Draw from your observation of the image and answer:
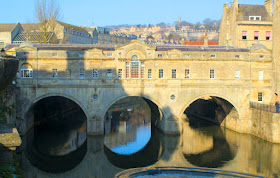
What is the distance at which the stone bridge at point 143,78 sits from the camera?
36.1 metres

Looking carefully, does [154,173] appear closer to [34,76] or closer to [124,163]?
[124,163]

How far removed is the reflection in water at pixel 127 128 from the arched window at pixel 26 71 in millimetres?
11688

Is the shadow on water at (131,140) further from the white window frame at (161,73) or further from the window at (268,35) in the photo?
the window at (268,35)

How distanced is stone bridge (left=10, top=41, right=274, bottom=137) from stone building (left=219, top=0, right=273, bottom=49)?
8.86 metres

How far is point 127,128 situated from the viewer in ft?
151

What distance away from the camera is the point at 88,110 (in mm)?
36562

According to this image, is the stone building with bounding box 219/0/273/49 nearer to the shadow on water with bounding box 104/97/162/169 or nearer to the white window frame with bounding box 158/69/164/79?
the white window frame with bounding box 158/69/164/79

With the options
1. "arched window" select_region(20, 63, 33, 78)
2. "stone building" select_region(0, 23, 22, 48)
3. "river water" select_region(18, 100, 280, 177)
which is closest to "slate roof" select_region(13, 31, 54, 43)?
"stone building" select_region(0, 23, 22, 48)

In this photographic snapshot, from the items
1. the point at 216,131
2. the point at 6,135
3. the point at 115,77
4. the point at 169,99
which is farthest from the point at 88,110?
the point at 6,135

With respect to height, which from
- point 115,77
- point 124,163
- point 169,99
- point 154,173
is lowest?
point 124,163

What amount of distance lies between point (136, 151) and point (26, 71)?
1574cm

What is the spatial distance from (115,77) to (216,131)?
15.2 meters

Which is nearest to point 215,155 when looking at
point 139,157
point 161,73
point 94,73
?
point 139,157

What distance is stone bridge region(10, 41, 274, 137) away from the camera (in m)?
36.1
